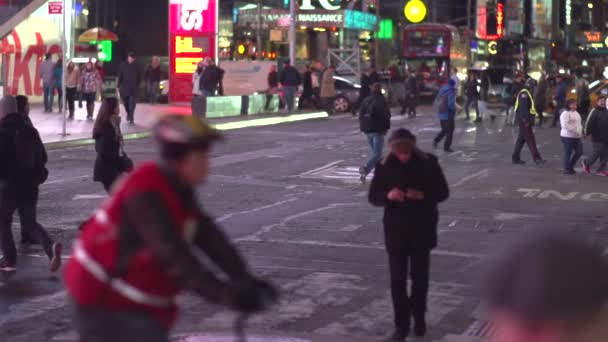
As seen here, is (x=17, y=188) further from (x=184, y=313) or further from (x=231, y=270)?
(x=231, y=270)

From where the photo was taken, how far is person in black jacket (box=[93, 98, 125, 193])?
44.2 feet

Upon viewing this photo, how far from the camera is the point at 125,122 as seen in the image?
33062mm

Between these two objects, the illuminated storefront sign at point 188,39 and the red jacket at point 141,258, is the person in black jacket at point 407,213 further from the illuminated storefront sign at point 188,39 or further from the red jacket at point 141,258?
the illuminated storefront sign at point 188,39

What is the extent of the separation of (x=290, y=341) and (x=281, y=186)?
36.5 ft

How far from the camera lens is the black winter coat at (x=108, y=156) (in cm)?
1347

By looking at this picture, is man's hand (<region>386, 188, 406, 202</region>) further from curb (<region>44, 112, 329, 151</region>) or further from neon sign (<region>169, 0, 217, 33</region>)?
neon sign (<region>169, 0, 217, 33</region>)

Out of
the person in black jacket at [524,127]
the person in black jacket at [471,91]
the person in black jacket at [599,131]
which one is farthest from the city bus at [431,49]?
the person in black jacket at [599,131]

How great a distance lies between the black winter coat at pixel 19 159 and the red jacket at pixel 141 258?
291 inches

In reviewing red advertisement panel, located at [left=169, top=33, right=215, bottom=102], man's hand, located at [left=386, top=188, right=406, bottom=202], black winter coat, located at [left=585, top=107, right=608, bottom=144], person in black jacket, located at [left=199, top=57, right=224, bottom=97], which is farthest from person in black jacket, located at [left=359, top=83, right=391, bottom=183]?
red advertisement panel, located at [left=169, top=33, right=215, bottom=102]

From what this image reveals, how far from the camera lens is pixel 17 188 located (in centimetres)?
1165

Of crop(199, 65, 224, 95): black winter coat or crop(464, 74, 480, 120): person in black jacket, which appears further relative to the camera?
crop(464, 74, 480, 120): person in black jacket

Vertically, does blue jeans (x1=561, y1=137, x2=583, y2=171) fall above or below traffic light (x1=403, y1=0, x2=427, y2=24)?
below

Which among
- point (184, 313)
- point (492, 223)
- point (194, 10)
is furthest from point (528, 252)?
point (194, 10)

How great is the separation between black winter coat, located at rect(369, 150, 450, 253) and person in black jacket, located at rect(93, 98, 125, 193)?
16.8 feet
